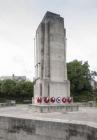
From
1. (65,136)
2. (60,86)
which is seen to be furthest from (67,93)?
(65,136)

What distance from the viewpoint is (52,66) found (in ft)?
59.7

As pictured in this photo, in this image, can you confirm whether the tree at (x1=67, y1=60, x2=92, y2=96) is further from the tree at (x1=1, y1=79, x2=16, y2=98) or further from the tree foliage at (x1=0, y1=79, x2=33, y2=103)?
the tree at (x1=1, y1=79, x2=16, y2=98)

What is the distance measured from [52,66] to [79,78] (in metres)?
A: 31.5

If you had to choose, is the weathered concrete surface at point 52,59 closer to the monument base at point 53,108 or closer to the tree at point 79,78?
the monument base at point 53,108

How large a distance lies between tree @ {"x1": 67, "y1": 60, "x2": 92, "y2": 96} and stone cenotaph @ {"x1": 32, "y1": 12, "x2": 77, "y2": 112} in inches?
1134

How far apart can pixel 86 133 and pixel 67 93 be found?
1202 cm

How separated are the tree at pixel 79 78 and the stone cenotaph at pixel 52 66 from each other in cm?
2879

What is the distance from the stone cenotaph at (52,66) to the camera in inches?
687

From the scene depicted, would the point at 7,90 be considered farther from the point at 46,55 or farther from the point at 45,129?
the point at 45,129

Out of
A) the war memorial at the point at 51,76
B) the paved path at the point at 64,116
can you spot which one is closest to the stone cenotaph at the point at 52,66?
the war memorial at the point at 51,76

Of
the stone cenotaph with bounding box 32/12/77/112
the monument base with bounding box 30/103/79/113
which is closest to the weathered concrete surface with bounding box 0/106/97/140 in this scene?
the monument base with bounding box 30/103/79/113

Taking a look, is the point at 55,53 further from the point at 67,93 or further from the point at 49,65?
the point at 67,93

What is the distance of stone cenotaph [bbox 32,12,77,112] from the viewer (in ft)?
57.2

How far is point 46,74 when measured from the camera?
18.0 m
